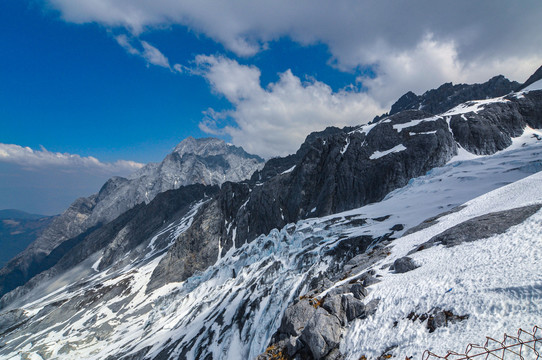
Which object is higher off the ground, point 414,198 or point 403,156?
point 403,156

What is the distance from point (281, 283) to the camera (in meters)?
40.2

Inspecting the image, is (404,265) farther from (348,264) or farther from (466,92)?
(466,92)

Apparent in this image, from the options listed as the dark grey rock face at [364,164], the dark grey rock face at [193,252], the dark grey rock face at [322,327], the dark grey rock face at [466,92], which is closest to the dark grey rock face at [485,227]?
the dark grey rock face at [322,327]

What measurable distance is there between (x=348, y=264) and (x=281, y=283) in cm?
1869

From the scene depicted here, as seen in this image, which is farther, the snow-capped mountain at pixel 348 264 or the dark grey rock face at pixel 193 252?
the dark grey rock face at pixel 193 252

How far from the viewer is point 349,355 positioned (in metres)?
11.4

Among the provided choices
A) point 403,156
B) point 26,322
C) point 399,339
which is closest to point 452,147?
point 403,156

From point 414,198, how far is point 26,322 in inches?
6655

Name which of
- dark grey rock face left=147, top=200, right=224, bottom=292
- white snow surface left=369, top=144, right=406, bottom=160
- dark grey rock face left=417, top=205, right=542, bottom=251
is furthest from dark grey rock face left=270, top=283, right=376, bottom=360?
dark grey rock face left=147, top=200, right=224, bottom=292

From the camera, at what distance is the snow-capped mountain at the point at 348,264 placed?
11.2 m

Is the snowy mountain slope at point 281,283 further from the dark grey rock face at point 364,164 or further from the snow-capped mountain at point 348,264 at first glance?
the dark grey rock face at point 364,164

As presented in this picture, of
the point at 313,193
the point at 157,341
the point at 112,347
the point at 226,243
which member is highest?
the point at 313,193

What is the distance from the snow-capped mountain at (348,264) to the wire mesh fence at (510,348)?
1.51 feet

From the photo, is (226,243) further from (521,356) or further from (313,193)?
(521,356)
